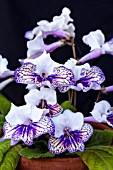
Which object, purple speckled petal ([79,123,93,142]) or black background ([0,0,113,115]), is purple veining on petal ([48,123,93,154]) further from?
black background ([0,0,113,115])

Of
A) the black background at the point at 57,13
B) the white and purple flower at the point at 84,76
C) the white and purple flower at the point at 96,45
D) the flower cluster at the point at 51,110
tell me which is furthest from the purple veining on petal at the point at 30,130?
the black background at the point at 57,13

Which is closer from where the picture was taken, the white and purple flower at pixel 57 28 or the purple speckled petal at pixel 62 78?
the purple speckled petal at pixel 62 78

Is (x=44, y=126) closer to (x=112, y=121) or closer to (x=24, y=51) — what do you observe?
(x=112, y=121)

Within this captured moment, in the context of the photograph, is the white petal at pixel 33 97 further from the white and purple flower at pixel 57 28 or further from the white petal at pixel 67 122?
the white and purple flower at pixel 57 28

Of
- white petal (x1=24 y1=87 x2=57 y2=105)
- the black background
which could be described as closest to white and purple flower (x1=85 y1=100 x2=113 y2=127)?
white petal (x1=24 y1=87 x2=57 y2=105)

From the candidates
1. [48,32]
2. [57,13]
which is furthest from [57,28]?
[57,13]
